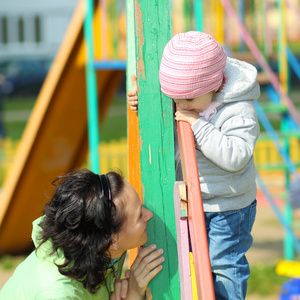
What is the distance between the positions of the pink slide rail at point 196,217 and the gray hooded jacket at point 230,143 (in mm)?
109

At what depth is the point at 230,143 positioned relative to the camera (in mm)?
1950

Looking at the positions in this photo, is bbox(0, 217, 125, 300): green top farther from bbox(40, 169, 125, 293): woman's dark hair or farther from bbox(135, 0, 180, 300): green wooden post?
bbox(135, 0, 180, 300): green wooden post

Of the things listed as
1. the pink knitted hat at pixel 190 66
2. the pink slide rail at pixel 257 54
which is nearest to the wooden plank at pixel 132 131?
the pink knitted hat at pixel 190 66

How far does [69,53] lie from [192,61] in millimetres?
4132

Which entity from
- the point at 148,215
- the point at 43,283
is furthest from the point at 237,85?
the point at 43,283

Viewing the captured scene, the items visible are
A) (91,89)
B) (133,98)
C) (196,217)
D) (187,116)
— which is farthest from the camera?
(91,89)

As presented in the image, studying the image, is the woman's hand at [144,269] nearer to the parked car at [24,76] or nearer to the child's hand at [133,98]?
the child's hand at [133,98]

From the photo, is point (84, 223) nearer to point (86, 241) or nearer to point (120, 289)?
point (86, 241)

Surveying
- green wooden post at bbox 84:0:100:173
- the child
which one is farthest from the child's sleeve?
green wooden post at bbox 84:0:100:173

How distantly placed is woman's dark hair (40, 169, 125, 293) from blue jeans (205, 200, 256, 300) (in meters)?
0.41

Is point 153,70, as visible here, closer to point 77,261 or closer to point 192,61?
point 192,61

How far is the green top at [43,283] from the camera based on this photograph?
1.91 metres

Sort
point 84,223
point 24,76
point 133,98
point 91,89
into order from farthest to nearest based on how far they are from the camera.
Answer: point 24,76 < point 91,89 < point 133,98 < point 84,223

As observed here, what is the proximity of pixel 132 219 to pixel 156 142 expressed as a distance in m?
0.27
